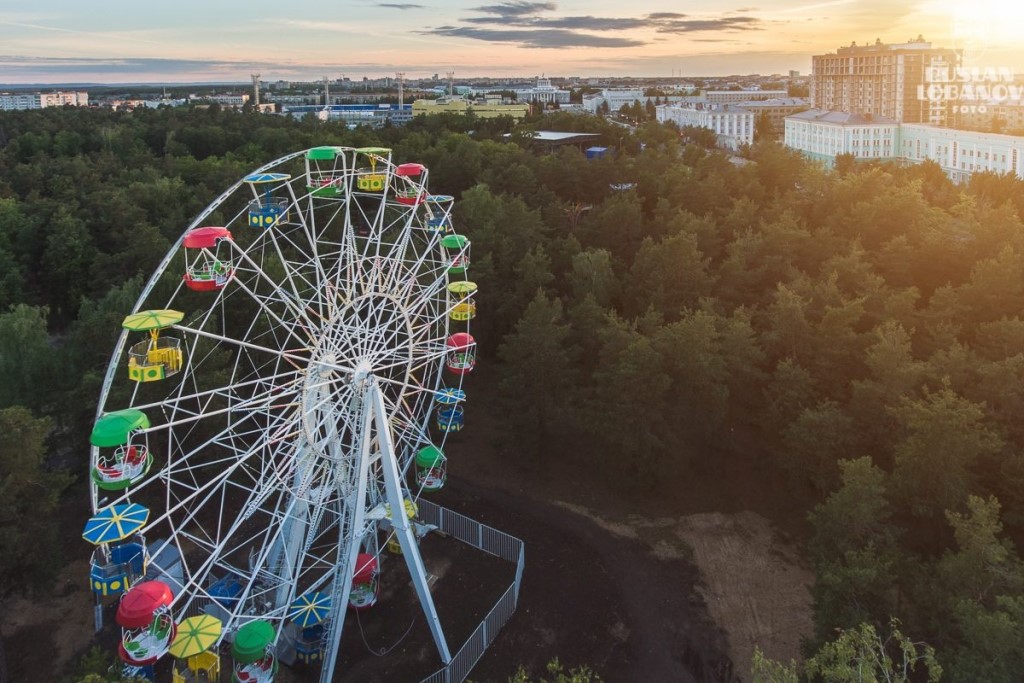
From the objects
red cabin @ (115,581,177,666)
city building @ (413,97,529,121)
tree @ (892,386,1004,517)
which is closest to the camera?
red cabin @ (115,581,177,666)

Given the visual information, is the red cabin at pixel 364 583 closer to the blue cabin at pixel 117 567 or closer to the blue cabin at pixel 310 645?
the blue cabin at pixel 310 645

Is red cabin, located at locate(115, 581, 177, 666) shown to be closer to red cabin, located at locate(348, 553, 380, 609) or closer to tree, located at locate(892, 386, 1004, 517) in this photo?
red cabin, located at locate(348, 553, 380, 609)

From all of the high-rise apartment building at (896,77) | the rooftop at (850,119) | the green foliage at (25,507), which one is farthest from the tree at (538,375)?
the high-rise apartment building at (896,77)

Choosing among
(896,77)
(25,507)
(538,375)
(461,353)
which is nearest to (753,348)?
(538,375)

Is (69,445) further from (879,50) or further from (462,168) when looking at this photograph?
(879,50)

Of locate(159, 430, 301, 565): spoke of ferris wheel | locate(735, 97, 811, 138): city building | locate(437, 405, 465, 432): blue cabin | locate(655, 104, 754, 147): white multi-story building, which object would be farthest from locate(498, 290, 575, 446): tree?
locate(735, 97, 811, 138): city building

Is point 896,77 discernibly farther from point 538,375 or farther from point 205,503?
point 205,503

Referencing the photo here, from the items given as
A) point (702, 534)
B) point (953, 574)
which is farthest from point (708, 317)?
point (953, 574)
